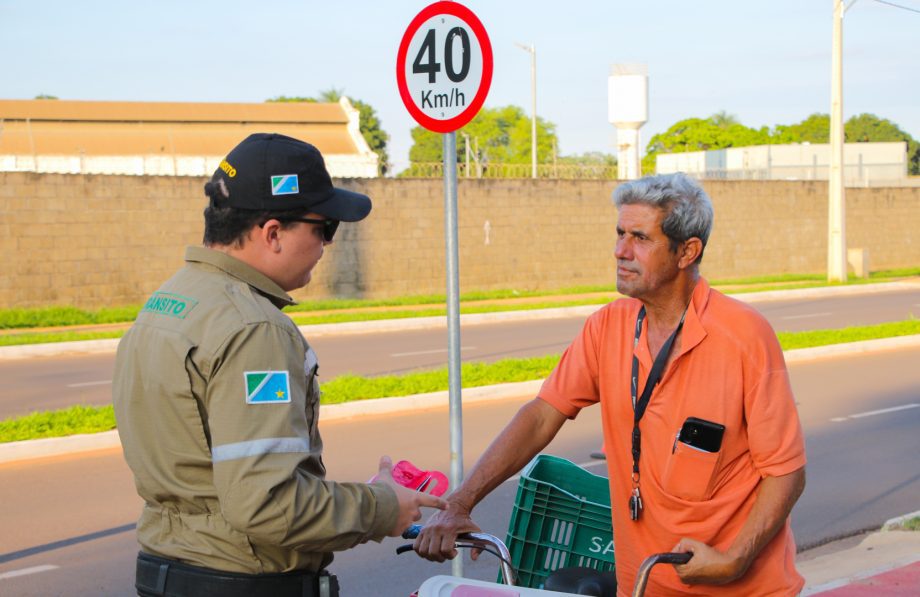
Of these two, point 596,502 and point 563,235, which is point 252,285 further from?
point 563,235

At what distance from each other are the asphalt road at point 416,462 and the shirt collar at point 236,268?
360cm

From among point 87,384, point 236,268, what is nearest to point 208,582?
point 236,268

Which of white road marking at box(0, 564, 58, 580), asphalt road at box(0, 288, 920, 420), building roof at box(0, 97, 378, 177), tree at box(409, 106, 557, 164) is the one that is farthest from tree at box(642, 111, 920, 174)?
white road marking at box(0, 564, 58, 580)

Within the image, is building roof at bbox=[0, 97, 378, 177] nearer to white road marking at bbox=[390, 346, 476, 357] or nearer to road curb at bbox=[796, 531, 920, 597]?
white road marking at bbox=[390, 346, 476, 357]

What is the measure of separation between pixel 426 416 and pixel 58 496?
3946 millimetres

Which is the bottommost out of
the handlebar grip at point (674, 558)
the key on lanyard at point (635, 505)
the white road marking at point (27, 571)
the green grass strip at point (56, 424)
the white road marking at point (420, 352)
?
the white road marking at point (420, 352)

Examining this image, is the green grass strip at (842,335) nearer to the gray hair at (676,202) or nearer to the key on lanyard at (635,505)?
the gray hair at (676,202)

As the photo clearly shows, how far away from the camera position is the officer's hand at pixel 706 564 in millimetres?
2791

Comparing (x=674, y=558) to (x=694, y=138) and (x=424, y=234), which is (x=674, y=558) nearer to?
(x=424, y=234)

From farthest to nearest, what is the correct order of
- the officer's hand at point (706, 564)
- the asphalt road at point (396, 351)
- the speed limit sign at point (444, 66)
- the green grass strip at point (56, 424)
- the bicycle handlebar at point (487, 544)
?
the asphalt road at point (396, 351) < the green grass strip at point (56, 424) < the speed limit sign at point (444, 66) < the bicycle handlebar at point (487, 544) < the officer's hand at point (706, 564)

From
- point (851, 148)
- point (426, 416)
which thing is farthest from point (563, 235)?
point (851, 148)

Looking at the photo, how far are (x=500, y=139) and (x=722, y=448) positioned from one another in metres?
91.2

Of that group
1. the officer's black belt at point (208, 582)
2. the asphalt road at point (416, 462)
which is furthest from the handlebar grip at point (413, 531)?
the asphalt road at point (416, 462)

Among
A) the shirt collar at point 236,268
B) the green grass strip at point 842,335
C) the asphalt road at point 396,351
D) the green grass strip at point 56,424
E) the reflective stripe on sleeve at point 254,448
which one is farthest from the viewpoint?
the green grass strip at point 842,335
